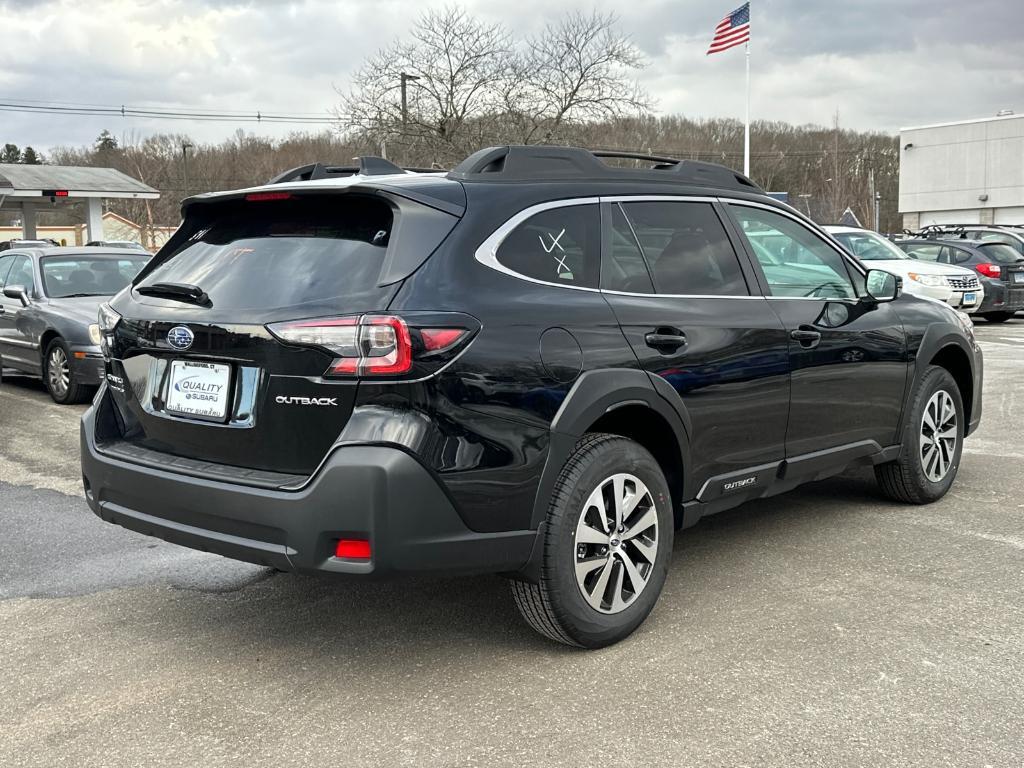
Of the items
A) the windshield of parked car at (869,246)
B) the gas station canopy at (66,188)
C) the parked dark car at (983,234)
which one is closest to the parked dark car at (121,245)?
the windshield of parked car at (869,246)

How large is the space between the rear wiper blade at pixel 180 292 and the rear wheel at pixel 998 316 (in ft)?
63.8

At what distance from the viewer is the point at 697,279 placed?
170 inches

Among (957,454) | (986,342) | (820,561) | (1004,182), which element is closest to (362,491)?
(820,561)

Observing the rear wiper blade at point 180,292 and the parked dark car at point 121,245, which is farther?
the parked dark car at point 121,245

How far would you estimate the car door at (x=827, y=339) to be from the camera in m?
4.69

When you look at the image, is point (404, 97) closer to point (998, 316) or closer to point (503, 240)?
point (998, 316)

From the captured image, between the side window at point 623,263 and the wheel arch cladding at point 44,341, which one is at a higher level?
the side window at point 623,263

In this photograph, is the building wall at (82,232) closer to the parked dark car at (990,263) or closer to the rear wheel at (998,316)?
the parked dark car at (990,263)

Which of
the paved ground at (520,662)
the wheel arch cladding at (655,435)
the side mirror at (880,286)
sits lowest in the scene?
the paved ground at (520,662)

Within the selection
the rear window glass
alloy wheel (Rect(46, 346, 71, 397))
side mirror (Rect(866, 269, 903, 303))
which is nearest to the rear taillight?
the rear window glass

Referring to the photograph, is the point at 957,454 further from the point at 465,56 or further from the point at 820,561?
the point at 465,56

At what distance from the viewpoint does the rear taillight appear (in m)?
3.21

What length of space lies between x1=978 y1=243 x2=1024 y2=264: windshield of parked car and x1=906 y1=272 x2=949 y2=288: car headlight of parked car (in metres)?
2.69

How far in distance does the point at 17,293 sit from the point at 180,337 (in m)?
8.11
